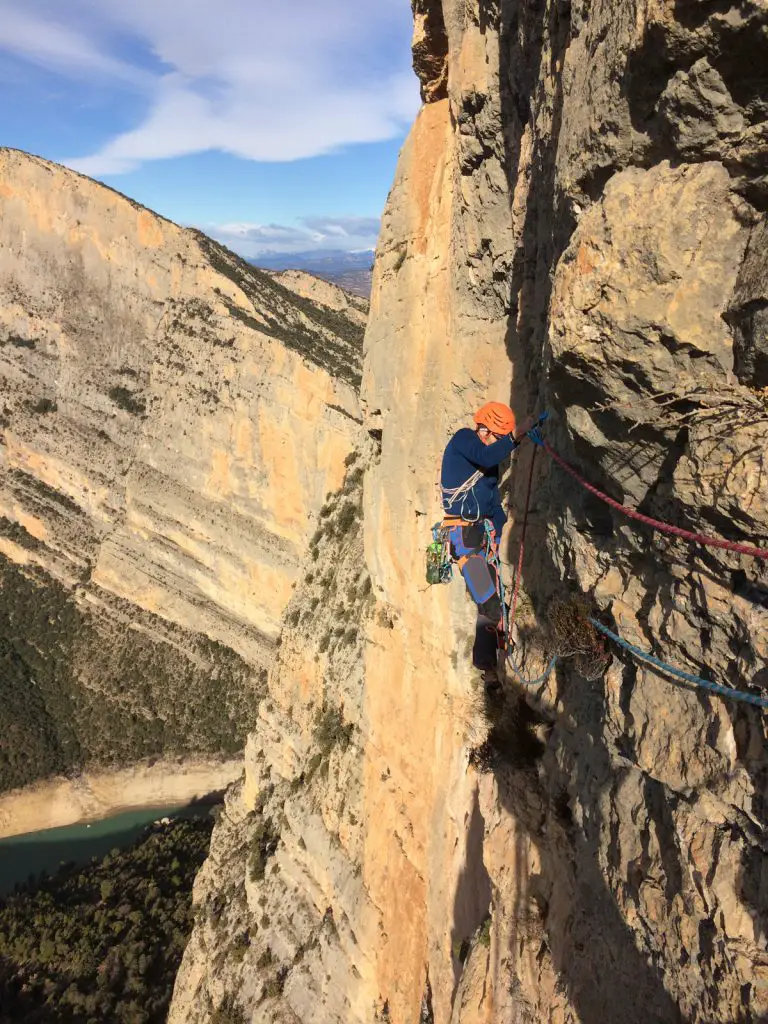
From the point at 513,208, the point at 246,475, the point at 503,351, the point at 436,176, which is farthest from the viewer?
the point at 246,475

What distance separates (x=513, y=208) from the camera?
6156 mm

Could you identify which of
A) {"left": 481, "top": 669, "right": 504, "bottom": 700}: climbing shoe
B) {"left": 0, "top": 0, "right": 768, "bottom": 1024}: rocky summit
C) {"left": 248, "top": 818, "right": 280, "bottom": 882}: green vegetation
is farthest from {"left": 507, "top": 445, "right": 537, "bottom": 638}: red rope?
{"left": 248, "top": 818, "right": 280, "bottom": 882}: green vegetation

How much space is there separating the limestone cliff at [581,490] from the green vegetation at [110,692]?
26.4 m

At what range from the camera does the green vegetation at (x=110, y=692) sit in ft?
116

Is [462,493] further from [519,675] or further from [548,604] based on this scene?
[519,675]

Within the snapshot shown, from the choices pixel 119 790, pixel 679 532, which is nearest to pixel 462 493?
pixel 679 532

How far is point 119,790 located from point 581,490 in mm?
38731

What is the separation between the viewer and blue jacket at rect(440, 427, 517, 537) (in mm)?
6234

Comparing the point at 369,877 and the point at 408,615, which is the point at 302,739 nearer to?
the point at 369,877

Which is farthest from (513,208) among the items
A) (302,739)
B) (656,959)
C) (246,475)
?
(246,475)

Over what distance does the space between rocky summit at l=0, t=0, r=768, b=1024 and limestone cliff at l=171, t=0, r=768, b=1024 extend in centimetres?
2

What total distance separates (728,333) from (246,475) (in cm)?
3001

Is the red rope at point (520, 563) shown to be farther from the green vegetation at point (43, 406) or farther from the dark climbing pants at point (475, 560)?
the green vegetation at point (43, 406)

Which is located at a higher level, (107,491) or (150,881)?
(107,491)
